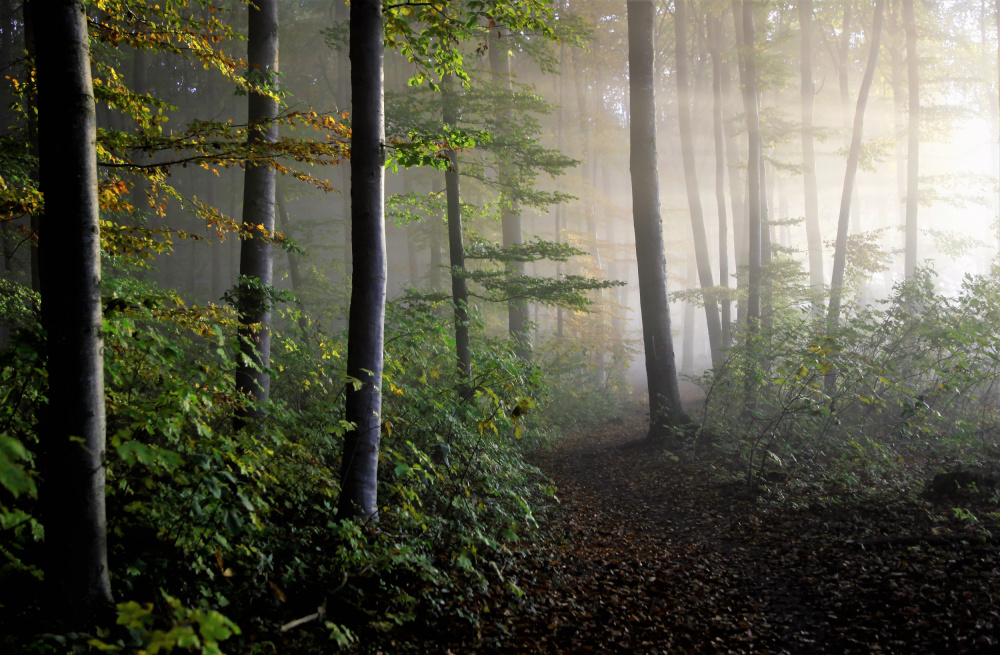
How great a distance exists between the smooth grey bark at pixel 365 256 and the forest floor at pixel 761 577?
4.66 ft

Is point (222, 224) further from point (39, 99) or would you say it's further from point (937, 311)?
point (937, 311)

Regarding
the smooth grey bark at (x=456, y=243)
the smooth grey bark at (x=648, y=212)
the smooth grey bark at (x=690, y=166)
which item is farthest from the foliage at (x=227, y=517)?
the smooth grey bark at (x=690, y=166)

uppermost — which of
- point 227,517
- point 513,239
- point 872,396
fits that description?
point 513,239

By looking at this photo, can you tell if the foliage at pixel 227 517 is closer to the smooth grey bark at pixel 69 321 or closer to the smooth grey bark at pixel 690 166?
the smooth grey bark at pixel 69 321

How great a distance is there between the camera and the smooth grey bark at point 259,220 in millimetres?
6059

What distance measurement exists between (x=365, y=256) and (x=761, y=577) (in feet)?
14.8

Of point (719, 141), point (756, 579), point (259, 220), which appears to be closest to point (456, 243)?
point (259, 220)

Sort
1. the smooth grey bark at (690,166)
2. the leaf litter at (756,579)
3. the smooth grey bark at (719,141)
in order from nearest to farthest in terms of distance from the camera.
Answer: the leaf litter at (756,579), the smooth grey bark at (690,166), the smooth grey bark at (719,141)

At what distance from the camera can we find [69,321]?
8.93 feet

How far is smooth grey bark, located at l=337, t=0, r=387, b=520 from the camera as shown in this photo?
4402 millimetres

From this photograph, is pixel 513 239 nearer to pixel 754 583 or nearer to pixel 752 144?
pixel 752 144

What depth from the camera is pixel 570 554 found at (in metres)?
5.41

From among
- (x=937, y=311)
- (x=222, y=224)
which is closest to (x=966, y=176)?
(x=937, y=311)

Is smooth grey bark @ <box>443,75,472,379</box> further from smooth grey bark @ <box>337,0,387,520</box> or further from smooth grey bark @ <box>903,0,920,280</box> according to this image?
smooth grey bark @ <box>903,0,920,280</box>
